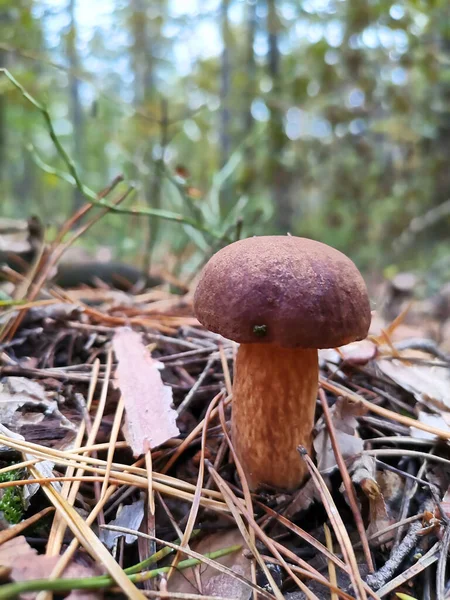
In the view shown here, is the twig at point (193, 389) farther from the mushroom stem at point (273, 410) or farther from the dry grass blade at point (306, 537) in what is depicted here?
the dry grass blade at point (306, 537)

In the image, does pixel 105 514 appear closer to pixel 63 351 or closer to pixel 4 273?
pixel 63 351

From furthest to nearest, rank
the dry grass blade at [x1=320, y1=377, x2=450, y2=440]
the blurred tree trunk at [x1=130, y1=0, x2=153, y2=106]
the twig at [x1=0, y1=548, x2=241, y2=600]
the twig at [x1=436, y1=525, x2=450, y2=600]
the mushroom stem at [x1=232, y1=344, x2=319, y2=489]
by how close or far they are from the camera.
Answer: the blurred tree trunk at [x1=130, y1=0, x2=153, y2=106] → the dry grass blade at [x1=320, y1=377, x2=450, y2=440] → the mushroom stem at [x1=232, y1=344, x2=319, y2=489] → the twig at [x1=436, y1=525, x2=450, y2=600] → the twig at [x1=0, y1=548, x2=241, y2=600]

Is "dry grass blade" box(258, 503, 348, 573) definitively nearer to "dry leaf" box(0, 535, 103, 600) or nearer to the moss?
"dry leaf" box(0, 535, 103, 600)

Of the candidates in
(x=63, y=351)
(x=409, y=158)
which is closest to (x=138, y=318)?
(x=63, y=351)

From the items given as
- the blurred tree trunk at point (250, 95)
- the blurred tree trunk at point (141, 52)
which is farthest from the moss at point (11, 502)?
the blurred tree trunk at point (141, 52)

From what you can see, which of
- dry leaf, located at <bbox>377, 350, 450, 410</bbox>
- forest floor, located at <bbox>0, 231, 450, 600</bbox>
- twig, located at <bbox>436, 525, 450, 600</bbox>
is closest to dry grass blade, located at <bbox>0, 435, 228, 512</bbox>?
forest floor, located at <bbox>0, 231, 450, 600</bbox>
